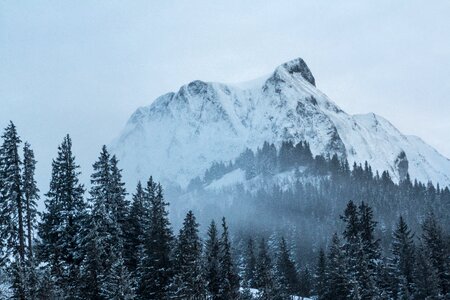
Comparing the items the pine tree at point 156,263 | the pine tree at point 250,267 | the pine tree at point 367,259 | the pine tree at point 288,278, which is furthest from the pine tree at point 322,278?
the pine tree at point 156,263

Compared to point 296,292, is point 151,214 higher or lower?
higher

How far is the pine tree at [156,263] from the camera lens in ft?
172

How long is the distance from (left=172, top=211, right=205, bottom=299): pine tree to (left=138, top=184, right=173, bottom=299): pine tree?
1.19m

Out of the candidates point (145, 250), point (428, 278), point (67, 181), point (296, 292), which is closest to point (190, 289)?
point (145, 250)

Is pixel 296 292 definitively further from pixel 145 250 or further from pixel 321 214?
pixel 321 214

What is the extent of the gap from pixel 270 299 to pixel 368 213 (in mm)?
→ 16439

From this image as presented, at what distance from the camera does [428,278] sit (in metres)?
69.0

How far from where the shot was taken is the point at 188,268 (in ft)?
175

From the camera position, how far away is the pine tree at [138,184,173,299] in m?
52.3

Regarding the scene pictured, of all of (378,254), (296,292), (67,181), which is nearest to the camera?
(67,181)

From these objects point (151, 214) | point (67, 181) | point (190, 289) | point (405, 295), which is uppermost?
point (67, 181)

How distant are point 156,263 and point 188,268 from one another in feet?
10.3

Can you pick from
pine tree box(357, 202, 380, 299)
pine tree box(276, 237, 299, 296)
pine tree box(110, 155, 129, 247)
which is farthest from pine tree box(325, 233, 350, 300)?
pine tree box(110, 155, 129, 247)

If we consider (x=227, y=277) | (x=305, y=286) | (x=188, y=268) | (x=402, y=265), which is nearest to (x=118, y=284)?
(x=188, y=268)
